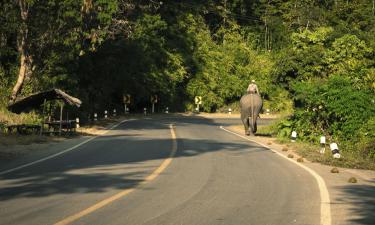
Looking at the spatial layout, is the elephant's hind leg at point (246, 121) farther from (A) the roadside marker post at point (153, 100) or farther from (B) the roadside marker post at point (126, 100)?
(A) the roadside marker post at point (153, 100)

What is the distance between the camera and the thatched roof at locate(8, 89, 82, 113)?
27.8m

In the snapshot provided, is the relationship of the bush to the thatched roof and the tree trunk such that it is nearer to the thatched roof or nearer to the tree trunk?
the thatched roof

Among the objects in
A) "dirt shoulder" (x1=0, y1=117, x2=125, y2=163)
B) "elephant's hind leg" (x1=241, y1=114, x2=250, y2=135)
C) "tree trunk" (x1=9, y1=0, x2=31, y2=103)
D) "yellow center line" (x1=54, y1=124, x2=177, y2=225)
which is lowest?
"yellow center line" (x1=54, y1=124, x2=177, y2=225)

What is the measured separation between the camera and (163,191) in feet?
36.3

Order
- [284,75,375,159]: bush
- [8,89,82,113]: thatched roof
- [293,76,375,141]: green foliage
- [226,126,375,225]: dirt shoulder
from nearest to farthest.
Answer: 1. [226,126,375,225]: dirt shoulder
2. [284,75,375,159]: bush
3. [293,76,375,141]: green foliage
4. [8,89,82,113]: thatched roof

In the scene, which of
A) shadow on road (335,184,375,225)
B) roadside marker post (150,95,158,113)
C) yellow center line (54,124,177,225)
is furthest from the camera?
roadside marker post (150,95,158,113)

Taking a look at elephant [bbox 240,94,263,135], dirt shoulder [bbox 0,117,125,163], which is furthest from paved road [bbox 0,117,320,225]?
elephant [bbox 240,94,263,135]

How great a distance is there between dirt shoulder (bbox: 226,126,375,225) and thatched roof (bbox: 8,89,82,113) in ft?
43.1

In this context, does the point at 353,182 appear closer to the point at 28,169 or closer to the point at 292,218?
the point at 292,218

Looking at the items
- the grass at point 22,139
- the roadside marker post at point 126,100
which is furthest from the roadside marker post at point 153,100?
the grass at point 22,139

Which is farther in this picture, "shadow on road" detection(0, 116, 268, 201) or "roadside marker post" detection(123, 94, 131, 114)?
"roadside marker post" detection(123, 94, 131, 114)

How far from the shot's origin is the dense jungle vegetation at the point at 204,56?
27.5 m

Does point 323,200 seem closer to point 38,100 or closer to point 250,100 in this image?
point 250,100

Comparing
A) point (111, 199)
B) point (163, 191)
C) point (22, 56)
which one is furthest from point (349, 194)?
point (22, 56)
